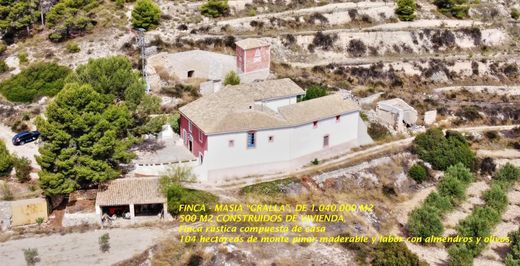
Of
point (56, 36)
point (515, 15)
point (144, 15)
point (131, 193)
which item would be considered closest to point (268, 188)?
point (131, 193)

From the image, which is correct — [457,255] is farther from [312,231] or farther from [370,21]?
[370,21]

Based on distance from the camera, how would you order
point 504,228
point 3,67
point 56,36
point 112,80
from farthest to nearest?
point 56,36 < point 3,67 < point 504,228 < point 112,80

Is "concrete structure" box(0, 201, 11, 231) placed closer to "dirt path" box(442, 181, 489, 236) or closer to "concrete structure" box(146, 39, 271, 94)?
"concrete structure" box(146, 39, 271, 94)

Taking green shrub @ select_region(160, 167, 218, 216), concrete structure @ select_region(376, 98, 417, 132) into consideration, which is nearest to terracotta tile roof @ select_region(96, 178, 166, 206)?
green shrub @ select_region(160, 167, 218, 216)

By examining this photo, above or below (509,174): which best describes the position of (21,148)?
above

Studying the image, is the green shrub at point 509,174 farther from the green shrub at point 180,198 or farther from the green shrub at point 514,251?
the green shrub at point 180,198

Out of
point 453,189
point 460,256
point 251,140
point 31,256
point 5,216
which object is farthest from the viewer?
point 453,189

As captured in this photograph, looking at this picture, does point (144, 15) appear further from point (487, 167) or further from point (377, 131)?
point (487, 167)
